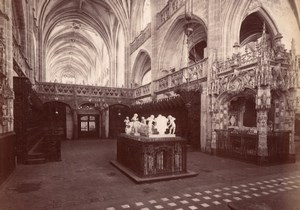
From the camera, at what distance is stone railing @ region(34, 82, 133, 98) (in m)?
17.5

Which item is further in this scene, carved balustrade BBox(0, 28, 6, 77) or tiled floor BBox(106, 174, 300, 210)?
carved balustrade BBox(0, 28, 6, 77)

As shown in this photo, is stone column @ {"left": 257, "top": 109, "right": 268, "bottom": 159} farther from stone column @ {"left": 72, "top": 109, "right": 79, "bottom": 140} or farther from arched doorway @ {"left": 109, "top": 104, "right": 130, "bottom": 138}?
stone column @ {"left": 72, "top": 109, "right": 79, "bottom": 140}

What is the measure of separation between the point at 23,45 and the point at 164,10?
9275 mm

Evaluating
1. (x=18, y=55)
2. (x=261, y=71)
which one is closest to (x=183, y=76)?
(x=261, y=71)

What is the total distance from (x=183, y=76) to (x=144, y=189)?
8.86 m

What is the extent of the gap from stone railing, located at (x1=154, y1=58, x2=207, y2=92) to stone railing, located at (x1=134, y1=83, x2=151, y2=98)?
1.22 m

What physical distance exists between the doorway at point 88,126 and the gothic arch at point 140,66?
535cm

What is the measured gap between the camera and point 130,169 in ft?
22.0

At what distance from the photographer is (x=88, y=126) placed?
68.1 feet

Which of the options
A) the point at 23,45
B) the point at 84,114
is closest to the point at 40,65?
the point at 84,114

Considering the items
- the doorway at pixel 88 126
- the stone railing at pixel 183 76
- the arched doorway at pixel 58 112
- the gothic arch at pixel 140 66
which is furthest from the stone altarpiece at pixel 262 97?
the doorway at pixel 88 126

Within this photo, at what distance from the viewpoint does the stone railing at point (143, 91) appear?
17414mm

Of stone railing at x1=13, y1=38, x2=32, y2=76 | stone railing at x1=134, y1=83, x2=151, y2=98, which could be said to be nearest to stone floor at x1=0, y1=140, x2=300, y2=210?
stone railing at x1=13, y1=38, x2=32, y2=76

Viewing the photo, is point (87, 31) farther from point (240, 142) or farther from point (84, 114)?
point (240, 142)
